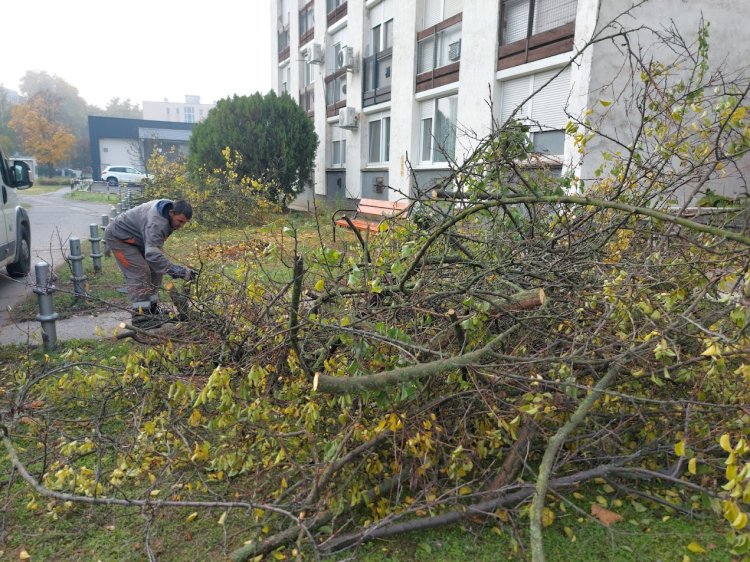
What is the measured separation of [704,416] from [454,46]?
42.1ft

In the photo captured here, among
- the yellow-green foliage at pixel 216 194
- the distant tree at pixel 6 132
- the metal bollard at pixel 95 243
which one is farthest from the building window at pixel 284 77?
the distant tree at pixel 6 132

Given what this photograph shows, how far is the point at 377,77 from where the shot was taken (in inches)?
716

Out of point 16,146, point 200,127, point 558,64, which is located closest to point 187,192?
point 200,127

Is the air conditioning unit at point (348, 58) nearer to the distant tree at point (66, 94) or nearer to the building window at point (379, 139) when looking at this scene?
the building window at point (379, 139)

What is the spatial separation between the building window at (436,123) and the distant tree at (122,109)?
102 m

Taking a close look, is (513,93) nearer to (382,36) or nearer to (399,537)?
(382,36)

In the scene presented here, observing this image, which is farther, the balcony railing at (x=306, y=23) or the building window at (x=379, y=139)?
the balcony railing at (x=306, y=23)

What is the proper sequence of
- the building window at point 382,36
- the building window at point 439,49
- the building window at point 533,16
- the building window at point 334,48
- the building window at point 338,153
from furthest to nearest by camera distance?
the building window at point 338,153 → the building window at point 334,48 → the building window at point 382,36 → the building window at point 439,49 → the building window at point 533,16

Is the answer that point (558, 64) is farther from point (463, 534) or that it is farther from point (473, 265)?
point (463, 534)

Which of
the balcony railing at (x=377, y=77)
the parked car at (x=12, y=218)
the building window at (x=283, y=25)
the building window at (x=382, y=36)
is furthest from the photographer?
the building window at (x=283, y=25)

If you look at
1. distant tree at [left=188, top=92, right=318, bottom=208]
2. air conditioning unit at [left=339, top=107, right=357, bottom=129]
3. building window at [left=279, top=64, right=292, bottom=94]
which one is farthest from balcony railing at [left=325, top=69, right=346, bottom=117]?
building window at [left=279, top=64, right=292, bottom=94]

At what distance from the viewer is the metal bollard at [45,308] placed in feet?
16.7

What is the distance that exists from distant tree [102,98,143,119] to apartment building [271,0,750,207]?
8984 centimetres

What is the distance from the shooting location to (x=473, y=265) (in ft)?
11.4
